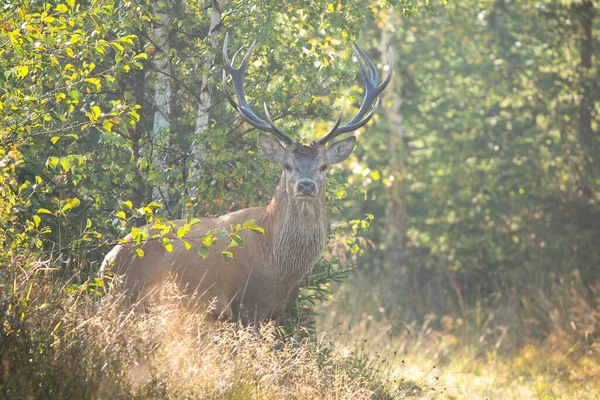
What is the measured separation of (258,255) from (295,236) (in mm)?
352

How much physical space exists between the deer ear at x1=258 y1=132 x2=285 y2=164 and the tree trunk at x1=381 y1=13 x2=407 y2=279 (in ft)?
31.8

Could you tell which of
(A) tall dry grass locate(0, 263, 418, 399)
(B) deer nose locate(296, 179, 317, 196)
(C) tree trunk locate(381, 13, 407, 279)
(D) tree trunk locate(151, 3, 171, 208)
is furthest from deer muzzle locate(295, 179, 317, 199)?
(C) tree trunk locate(381, 13, 407, 279)

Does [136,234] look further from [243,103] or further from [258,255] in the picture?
[243,103]

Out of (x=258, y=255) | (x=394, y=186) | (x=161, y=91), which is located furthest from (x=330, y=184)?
(x=394, y=186)

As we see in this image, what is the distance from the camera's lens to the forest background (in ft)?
16.4

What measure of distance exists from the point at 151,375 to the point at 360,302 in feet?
28.5

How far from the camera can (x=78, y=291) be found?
17.1 ft

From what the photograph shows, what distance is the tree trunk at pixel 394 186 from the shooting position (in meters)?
17.0

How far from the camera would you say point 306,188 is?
6855mm

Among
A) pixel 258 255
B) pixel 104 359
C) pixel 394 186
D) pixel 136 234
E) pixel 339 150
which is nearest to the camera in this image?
pixel 104 359

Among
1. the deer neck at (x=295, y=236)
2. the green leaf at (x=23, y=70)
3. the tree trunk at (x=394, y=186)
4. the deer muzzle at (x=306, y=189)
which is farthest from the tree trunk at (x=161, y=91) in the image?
the tree trunk at (x=394, y=186)

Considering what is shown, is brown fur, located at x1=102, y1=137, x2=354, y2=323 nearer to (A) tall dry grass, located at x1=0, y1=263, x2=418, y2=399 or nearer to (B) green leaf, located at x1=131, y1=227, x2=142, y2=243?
(A) tall dry grass, located at x1=0, y1=263, x2=418, y2=399

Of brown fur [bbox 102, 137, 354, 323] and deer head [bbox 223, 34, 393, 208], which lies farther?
deer head [bbox 223, 34, 393, 208]

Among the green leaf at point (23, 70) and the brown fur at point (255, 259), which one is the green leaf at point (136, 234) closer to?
the green leaf at point (23, 70)
